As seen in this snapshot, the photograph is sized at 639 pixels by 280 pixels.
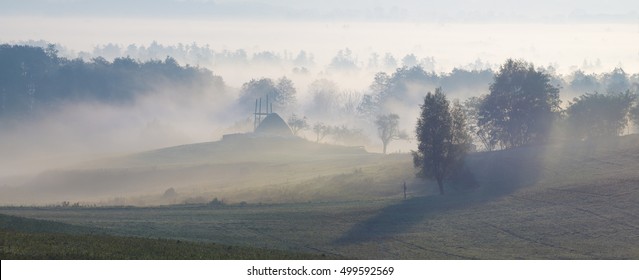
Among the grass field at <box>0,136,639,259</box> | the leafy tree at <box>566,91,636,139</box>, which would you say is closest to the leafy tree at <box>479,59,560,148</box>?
the leafy tree at <box>566,91,636,139</box>

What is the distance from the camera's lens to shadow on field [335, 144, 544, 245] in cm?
7594

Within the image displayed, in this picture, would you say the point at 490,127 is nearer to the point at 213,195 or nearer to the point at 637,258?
the point at 213,195

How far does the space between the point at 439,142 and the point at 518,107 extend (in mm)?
43877

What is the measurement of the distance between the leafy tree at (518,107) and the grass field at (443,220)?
1167 inches

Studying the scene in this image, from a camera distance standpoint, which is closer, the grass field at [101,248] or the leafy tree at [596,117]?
the grass field at [101,248]

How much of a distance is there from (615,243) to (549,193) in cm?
2456

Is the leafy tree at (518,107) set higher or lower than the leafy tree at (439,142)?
higher

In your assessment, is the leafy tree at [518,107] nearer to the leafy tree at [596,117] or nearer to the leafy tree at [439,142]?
the leafy tree at [596,117]

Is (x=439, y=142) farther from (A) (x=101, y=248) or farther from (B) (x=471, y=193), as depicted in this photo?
(A) (x=101, y=248)

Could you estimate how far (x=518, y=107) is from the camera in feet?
460

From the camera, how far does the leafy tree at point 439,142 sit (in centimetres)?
9975

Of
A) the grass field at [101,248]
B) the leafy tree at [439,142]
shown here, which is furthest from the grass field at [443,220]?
the grass field at [101,248]

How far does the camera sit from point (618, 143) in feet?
402

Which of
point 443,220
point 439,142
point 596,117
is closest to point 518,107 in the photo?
point 596,117
